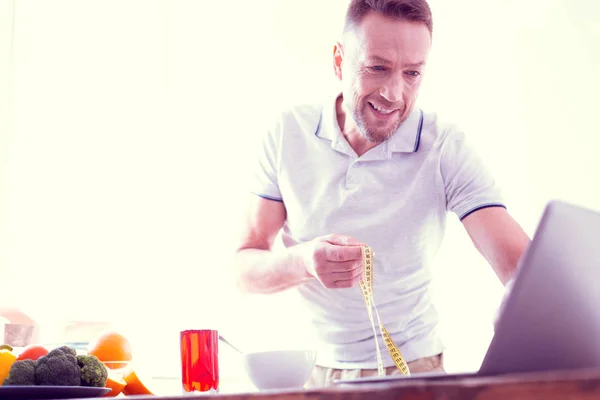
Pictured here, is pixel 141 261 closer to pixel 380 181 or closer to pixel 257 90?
pixel 257 90

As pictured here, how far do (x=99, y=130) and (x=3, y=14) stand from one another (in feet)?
2.84

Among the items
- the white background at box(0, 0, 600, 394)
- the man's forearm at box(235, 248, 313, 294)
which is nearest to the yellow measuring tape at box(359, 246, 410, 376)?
the man's forearm at box(235, 248, 313, 294)

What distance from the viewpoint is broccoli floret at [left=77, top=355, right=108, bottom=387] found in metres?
1.27

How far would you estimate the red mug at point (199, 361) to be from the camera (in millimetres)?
1461

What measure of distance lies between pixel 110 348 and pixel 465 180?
120cm

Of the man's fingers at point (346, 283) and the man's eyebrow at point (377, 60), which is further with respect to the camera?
the man's eyebrow at point (377, 60)

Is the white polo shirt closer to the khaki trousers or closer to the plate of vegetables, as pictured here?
the khaki trousers

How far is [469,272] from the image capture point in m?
4.14

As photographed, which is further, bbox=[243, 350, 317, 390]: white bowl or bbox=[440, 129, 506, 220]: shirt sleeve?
bbox=[440, 129, 506, 220]: shirt sleeve

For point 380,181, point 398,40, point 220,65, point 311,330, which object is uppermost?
point 220,65

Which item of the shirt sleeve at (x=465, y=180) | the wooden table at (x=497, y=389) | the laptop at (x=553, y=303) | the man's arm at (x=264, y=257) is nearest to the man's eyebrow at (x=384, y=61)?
the shirt sleeve at (x=465, y=180)

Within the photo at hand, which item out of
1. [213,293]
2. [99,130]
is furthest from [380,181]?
[99,130]

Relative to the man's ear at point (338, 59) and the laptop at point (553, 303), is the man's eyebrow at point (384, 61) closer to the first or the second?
the man's ear at point (338, 59)

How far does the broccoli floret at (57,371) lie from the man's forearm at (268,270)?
3.14ft
